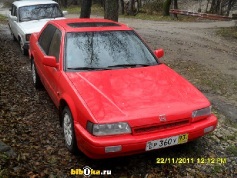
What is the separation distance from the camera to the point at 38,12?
10.4 metres

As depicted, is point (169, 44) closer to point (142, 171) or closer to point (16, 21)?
point (16, 21)

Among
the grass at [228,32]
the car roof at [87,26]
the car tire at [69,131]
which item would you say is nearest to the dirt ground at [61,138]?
the car tire at [69,131]

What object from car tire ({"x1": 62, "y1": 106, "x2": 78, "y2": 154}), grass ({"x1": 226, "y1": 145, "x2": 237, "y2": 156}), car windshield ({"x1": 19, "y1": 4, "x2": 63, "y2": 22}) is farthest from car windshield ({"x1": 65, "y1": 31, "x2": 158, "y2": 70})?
car windshield ({"x1": 19, "y1": 4, "x2": 63, "y2": 22})

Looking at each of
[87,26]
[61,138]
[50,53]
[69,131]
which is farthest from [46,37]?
[69,131]

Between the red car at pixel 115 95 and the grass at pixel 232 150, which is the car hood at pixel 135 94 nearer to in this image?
the red car at pixel 115 95

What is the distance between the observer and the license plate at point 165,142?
3.60 metres

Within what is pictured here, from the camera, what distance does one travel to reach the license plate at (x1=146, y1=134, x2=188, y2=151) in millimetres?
3597

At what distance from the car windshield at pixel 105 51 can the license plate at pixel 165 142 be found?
1.52 meters

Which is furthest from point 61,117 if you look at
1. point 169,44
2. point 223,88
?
point 169,44

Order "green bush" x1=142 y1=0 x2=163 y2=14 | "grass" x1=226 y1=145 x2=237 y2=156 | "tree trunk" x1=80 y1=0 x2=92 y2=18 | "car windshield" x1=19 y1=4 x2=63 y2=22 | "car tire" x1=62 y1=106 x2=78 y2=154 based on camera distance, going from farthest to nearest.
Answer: "green bush" x1=142 y1=0 x2=163 y2=14
"tree trunk" x1=80 y1=0 x2=92 y2=18
"car windshield" x1=19 y1=4 x2=63 y2=22
"grass" x1=226 y1=145 x2=237 y2=156
"car tire" x1=62 y1=106 x2=78 y2=154

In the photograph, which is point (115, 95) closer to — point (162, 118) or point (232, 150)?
point (162, 118)

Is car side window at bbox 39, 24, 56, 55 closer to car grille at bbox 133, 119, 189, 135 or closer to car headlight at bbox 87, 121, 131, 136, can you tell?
car headlight at bbox 87, 121, 131, 136

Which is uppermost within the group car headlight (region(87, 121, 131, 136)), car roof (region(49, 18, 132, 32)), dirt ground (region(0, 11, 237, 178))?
car roof (region(49, 18, 132, 32))

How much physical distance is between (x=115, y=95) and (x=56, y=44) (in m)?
1.82
